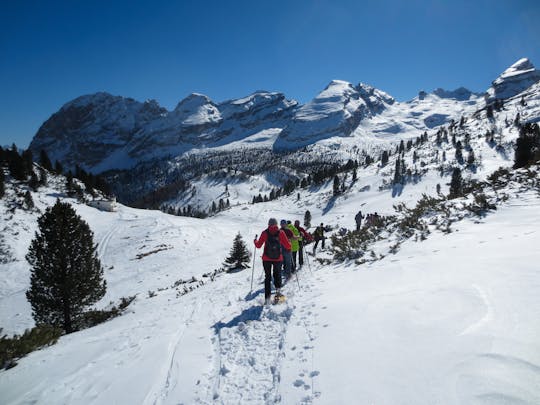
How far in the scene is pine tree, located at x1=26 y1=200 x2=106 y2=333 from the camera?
17.3m

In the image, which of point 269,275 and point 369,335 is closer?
point 369,335

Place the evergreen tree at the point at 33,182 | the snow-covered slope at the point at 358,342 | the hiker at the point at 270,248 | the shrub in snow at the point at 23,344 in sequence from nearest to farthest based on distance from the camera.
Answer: the snow-covered slope at the point at 358,342, the shrub in snow at the point at 23,344, the hiker at the point at 270,248, the evergreen tree at the point at 33,182

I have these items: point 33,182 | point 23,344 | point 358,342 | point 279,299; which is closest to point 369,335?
point 358,342

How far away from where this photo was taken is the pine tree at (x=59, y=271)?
56.6ft

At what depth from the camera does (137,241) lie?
144ft

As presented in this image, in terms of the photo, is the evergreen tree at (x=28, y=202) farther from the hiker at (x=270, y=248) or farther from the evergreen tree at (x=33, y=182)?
the hiker at (x=270, y=248)

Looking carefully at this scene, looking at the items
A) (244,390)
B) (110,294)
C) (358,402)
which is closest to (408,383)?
(358,402)

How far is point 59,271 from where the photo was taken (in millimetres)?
17469

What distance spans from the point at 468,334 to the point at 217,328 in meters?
5.39

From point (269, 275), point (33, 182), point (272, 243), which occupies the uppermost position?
point (33, 182)

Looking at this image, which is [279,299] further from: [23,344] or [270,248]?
[23,344]

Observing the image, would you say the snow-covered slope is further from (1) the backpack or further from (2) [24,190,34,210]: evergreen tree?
(2) [24,190,34,210]: evergreen tree

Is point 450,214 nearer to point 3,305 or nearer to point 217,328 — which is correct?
point 217,328

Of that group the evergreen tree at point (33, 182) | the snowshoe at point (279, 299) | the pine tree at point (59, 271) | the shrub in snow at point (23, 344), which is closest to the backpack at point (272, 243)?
the snowshoe at point (279, 299)
